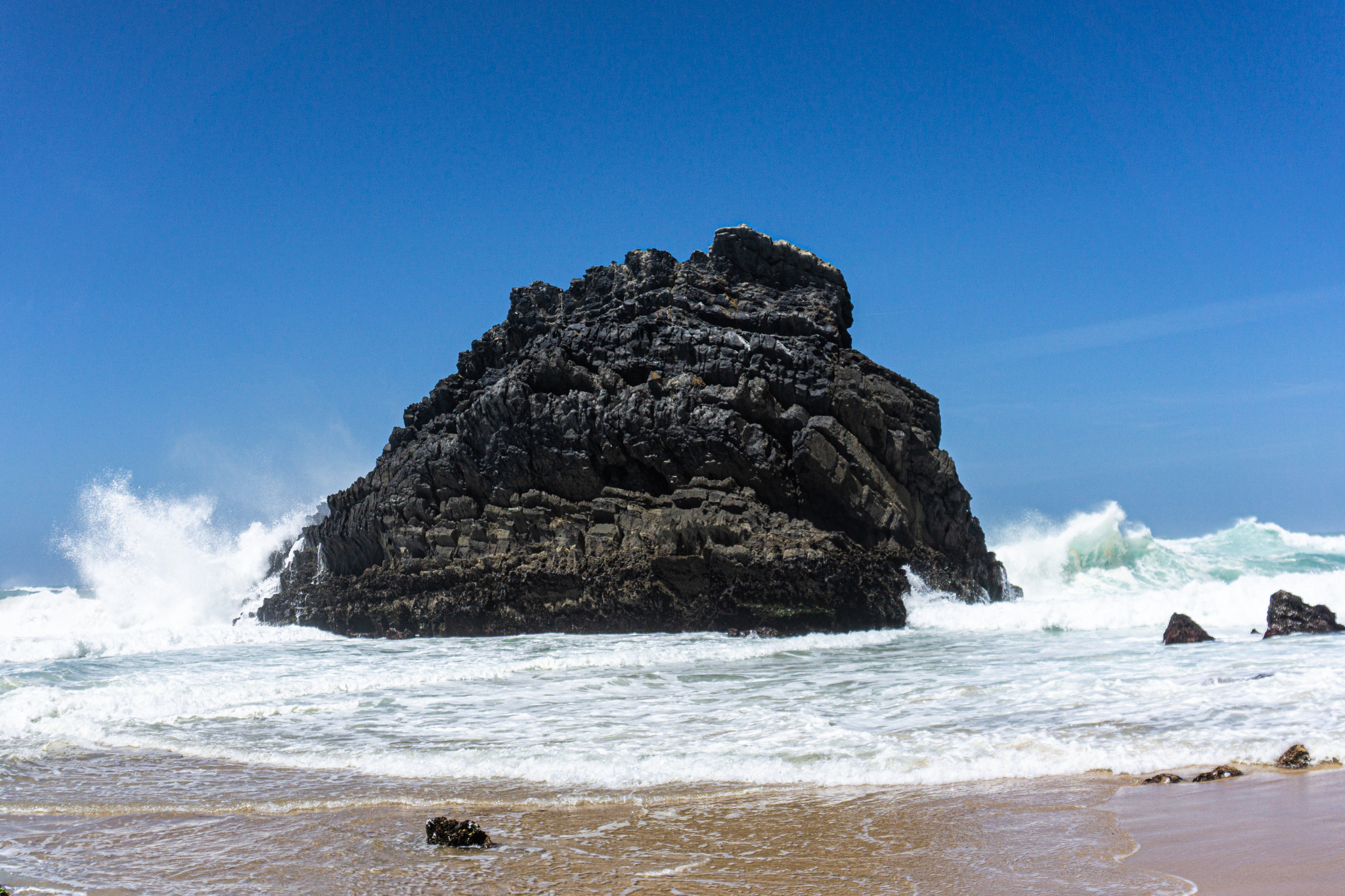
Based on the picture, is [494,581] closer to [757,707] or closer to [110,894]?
[757,707]

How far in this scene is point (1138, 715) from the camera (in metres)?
8.66

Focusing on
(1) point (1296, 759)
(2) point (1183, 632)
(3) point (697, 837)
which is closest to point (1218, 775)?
(1) point (1296, 759)

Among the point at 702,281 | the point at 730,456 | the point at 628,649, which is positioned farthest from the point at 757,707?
the point at 702,281

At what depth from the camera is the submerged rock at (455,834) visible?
565cm

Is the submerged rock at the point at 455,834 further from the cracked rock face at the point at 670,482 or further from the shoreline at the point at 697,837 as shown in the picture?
the cracked rock face at the point at 670,482

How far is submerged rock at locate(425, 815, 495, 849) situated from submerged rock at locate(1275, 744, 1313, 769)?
6.17m

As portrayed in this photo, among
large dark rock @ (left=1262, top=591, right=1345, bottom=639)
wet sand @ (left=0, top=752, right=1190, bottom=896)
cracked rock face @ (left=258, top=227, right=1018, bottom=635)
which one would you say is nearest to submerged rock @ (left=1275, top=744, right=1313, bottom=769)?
wet sand @ (left=0, top=752, right=1190, bottom=896)

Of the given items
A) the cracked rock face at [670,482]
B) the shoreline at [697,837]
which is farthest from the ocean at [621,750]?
the cracked rock face at [670,482]

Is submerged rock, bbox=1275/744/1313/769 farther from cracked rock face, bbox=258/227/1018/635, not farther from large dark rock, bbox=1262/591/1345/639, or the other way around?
cracked rock face, bbox=258/227/1018/635

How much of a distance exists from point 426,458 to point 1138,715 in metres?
19.2

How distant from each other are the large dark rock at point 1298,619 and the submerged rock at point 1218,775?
33.2 feet

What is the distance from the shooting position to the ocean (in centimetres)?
539

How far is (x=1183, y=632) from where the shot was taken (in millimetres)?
14711

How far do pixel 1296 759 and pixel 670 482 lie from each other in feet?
50.7
